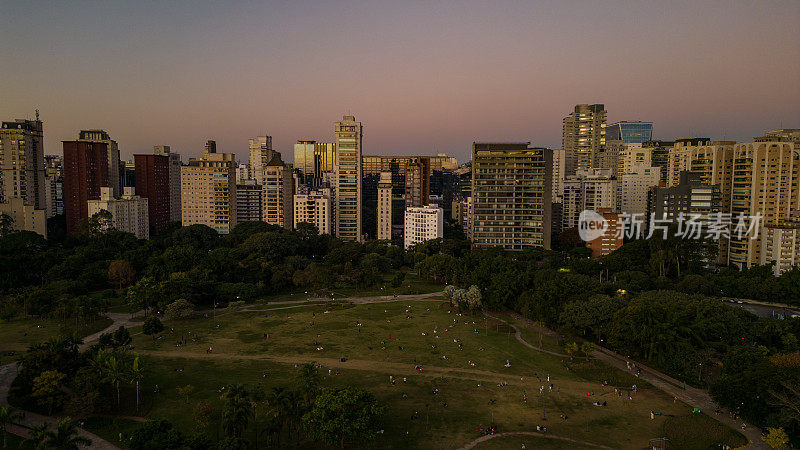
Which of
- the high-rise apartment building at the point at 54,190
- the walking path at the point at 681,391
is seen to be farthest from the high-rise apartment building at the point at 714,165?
the high-rise apartment building at the point at 54,190

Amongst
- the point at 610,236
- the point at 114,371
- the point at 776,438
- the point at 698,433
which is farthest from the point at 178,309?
the point at 610,236

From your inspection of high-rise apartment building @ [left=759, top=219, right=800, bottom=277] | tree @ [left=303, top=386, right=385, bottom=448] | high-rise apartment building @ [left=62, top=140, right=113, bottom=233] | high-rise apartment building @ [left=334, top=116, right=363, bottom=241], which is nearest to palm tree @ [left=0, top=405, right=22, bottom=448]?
tree @ [left=303, top=386, right=385, bottom=448]

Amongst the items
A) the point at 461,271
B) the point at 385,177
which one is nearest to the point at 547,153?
the point at 461,271

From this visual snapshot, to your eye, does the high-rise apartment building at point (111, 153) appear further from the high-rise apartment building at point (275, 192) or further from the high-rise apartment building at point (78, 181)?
the high-rise apartment building at point (275, 192)

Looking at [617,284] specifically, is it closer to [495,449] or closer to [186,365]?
[495,449]

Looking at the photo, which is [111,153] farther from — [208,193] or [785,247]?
[785,247]
